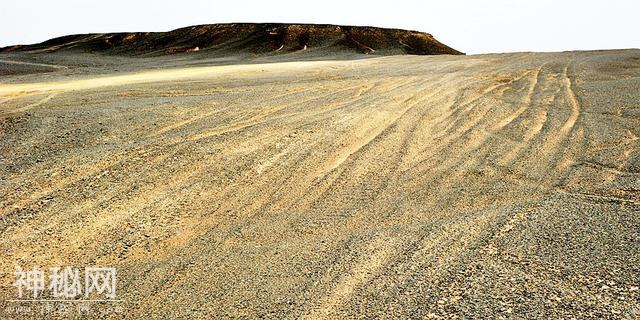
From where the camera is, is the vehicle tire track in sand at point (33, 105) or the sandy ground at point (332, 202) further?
the vehicle tire track in sand at point (33, 105)

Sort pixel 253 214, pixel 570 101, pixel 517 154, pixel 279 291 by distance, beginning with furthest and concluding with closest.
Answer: pixel 570 101 < pixel 517 154 < pixel 253 214 < pixel 279 291

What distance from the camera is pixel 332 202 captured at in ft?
15.2

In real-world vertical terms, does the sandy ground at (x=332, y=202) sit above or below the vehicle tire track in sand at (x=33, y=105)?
below

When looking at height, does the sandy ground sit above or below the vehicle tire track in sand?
below

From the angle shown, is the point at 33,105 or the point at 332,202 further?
the point at 33,105

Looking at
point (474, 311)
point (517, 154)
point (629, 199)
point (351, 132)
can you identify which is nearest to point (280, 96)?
point (351, 132)

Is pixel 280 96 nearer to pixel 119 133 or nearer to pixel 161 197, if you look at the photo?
pixel 119 133

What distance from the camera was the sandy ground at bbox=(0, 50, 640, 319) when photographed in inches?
129

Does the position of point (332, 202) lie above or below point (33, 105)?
below

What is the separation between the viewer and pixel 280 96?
8281mm

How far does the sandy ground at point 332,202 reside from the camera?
3287mm

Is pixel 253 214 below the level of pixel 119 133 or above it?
below

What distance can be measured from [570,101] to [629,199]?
152 inches

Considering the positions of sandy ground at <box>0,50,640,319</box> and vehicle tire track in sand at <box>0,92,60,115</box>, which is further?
vehicle tire track in sand at <box>0,92,60,115</box>
